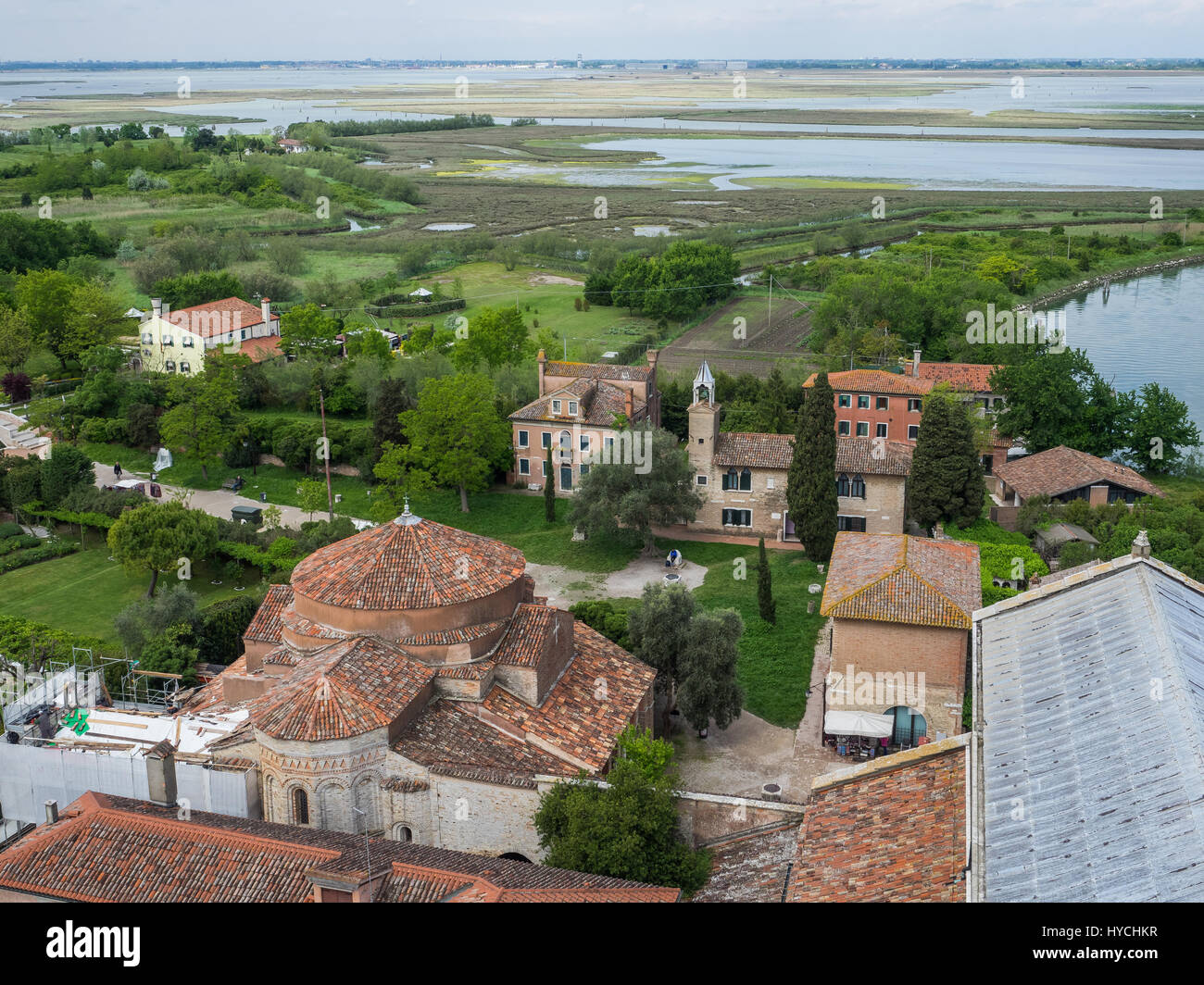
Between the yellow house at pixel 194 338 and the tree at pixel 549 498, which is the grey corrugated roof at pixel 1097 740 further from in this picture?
the yellow house at pixel 194 338

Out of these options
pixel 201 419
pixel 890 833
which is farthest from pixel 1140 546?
pixel 201 419

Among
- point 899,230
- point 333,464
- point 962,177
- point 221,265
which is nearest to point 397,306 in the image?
point 221,265

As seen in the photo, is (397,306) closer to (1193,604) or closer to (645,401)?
(645,401)

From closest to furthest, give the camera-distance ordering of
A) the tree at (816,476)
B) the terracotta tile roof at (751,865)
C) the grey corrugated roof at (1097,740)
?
the grey corrugated roof at (1097,740), the terracotta tile roof at (751,865), the tree at (816,476)

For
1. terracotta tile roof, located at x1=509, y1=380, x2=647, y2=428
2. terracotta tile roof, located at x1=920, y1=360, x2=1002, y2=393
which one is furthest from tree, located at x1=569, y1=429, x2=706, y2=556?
terracotta tile roof, located at x1=920, y1=360, x2=1002, y2=393

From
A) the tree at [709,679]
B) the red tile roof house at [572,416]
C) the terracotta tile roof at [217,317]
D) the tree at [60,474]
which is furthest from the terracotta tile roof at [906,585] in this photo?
the terracotta tile roof at [217,317]

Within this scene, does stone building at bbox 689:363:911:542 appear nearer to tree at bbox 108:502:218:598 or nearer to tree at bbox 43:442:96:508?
tree at bbox 108:502:218:598
